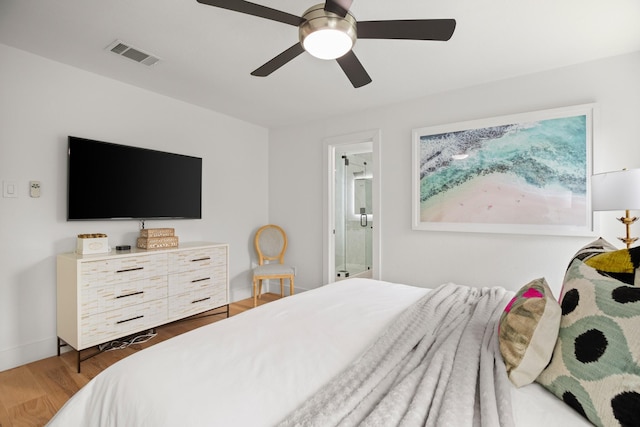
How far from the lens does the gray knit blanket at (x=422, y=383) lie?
2.44 ft

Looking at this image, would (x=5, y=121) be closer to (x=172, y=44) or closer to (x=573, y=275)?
(x=172, y=44)

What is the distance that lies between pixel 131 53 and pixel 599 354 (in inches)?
127

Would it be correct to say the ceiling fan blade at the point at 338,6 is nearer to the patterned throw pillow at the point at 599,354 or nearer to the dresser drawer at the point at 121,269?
the patterned throw pillow at the point at 599,354

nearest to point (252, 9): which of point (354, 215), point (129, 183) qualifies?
point (129, 183)

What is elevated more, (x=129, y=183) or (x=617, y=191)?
(x=129, y=183)

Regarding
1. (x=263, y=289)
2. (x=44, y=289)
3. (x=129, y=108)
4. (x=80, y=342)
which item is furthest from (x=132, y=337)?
(x=129, y=108)

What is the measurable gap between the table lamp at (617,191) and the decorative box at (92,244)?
151 inches

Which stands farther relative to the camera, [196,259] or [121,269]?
[196,259]

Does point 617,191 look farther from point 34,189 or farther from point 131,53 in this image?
point 34,189

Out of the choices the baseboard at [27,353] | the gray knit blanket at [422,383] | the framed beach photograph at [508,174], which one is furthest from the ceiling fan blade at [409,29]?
the baseboard at [27,353]

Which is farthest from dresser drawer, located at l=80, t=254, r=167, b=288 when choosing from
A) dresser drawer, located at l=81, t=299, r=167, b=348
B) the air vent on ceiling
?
the air vent on ceiling

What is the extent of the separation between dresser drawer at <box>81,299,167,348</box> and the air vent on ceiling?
6.87 ft

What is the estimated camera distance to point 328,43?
158cm

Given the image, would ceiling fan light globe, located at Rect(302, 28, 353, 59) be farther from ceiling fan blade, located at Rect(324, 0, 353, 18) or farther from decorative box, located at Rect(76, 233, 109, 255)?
decorative box, located at Rect(76, 233, 109, 255)
